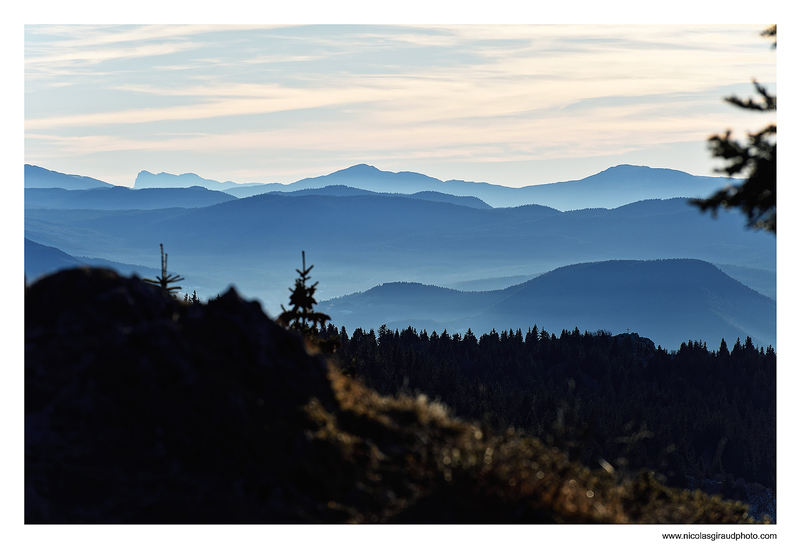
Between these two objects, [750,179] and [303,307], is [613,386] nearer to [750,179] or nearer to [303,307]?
[303,307]

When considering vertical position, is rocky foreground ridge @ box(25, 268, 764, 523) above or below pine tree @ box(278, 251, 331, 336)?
below

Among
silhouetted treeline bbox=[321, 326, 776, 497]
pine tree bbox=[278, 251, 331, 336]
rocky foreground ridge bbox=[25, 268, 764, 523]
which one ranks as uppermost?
pine tree bbox=[278, 251, 331, 336]

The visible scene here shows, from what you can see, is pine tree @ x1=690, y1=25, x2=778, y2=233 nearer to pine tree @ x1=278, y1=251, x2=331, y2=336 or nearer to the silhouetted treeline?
pine tree @ x1=278, y1=251, x2=331, y2=336

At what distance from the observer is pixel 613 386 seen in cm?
14525

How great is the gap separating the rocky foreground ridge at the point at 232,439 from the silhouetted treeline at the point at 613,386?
69.6 m

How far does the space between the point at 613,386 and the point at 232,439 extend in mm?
→ 141013

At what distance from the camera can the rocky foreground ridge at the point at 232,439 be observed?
38.4 feet

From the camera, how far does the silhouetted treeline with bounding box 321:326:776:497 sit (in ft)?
344

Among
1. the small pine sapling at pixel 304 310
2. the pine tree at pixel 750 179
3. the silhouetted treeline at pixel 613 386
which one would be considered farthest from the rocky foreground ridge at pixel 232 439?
the silhouetted treeline at pixel 613 386

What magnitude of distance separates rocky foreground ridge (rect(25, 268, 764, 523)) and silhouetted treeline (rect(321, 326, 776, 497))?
228ft

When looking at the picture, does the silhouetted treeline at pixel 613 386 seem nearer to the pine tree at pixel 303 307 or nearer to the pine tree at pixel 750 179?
the pine tree at pixel 303 307

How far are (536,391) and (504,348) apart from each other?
44703 mm

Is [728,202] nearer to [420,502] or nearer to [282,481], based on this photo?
[420,502]

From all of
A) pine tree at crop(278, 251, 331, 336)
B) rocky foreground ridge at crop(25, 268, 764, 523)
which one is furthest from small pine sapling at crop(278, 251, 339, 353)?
rocky foreground ridge at crop(25, 268, 764, 523)
